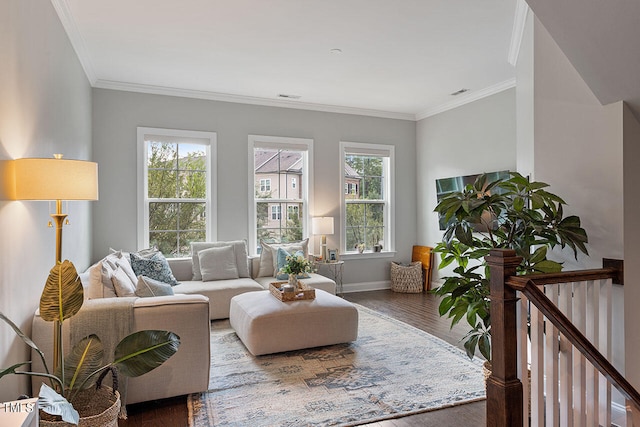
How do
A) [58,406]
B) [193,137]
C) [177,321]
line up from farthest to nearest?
[193,137] → [177,321] → [58,406]

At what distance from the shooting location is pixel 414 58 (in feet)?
14.0

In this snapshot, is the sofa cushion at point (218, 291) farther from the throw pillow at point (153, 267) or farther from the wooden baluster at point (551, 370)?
the wooden baluster at point (551, 370)

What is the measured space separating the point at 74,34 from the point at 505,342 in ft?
13.3

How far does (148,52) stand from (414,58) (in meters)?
2.69

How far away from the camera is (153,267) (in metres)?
4.51

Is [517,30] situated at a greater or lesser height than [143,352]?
greater

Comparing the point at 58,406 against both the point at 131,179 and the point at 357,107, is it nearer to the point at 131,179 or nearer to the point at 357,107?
the point at 131,179

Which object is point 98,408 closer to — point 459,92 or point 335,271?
point 335,271

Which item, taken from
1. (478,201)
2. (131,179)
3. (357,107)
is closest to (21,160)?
(478,201)

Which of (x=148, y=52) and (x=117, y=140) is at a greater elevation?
(x=148, y=52)

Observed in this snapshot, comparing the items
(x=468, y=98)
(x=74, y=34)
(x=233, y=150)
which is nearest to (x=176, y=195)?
(x=233, y=150)

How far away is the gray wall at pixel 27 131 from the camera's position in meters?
2.05

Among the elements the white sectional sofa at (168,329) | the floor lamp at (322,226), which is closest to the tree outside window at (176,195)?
the floor lamp at (322,226)

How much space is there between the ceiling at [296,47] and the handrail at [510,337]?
2.31 meters
